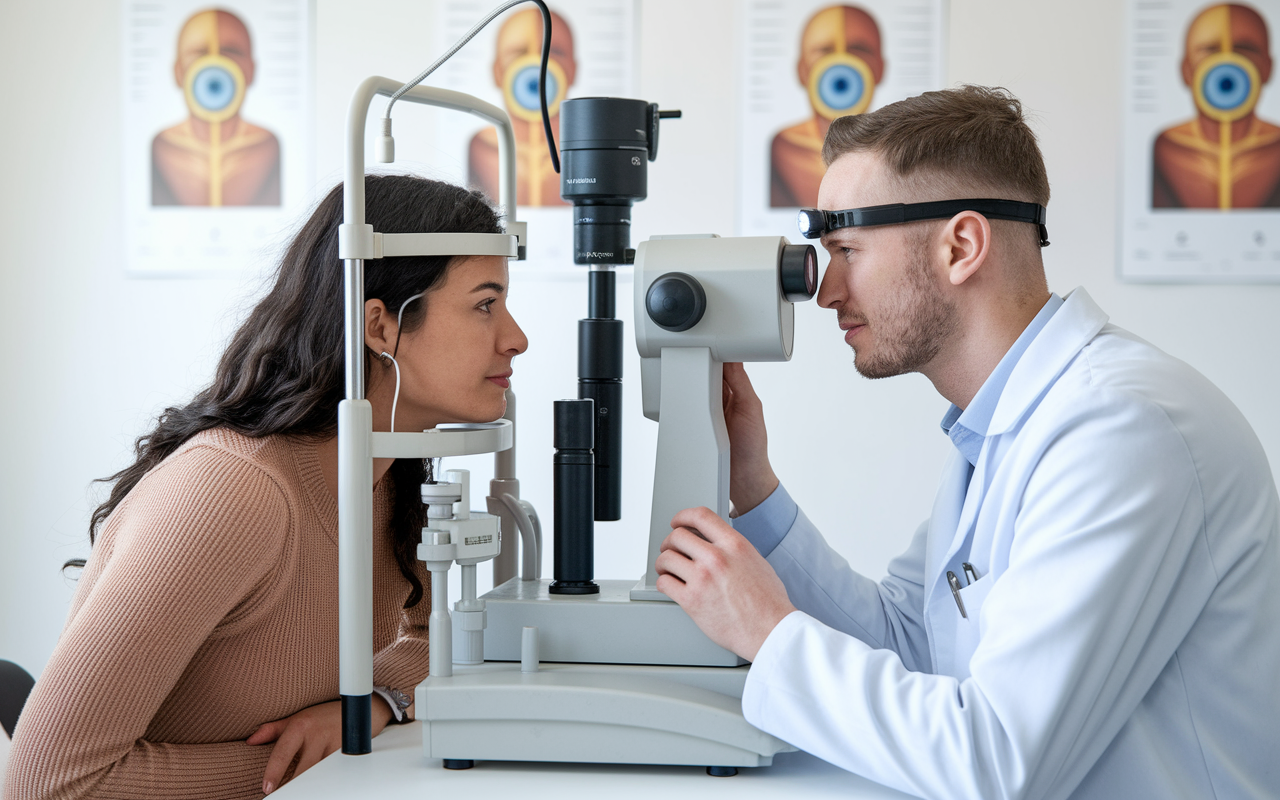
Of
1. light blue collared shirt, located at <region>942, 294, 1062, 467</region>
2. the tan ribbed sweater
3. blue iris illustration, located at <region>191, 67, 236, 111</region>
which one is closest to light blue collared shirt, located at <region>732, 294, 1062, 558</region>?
light blue collared shirt, located at <region>942, 294, 1062, 467</region>

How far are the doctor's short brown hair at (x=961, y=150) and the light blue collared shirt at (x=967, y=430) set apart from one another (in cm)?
15

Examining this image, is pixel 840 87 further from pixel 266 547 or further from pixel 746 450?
pixel 266 547

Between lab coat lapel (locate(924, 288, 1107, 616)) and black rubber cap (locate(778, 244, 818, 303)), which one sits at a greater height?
black rubber cap (locate(778, 244, 818, 303))

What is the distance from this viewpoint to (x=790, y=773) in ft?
3.29

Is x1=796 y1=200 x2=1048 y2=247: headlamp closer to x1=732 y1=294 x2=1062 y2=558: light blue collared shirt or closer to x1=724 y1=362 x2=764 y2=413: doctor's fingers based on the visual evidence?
x1=732 y1=294 x2=1062 y2=558: light blue collared shirt

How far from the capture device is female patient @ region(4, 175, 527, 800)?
105 cm

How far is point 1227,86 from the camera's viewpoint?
2336mm

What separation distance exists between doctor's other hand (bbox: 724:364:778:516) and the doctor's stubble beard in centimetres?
20

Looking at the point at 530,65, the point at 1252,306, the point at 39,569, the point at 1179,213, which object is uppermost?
the point at 530,65

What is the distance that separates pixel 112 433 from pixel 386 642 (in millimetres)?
1528

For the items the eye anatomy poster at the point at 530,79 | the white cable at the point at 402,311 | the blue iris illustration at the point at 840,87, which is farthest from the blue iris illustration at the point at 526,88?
the white cable at the point at 402,311

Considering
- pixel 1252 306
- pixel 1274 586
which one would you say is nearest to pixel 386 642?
pixel 1274 586

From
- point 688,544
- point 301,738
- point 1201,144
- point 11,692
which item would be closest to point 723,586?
point 688,544

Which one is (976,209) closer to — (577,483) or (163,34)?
(577,483)
